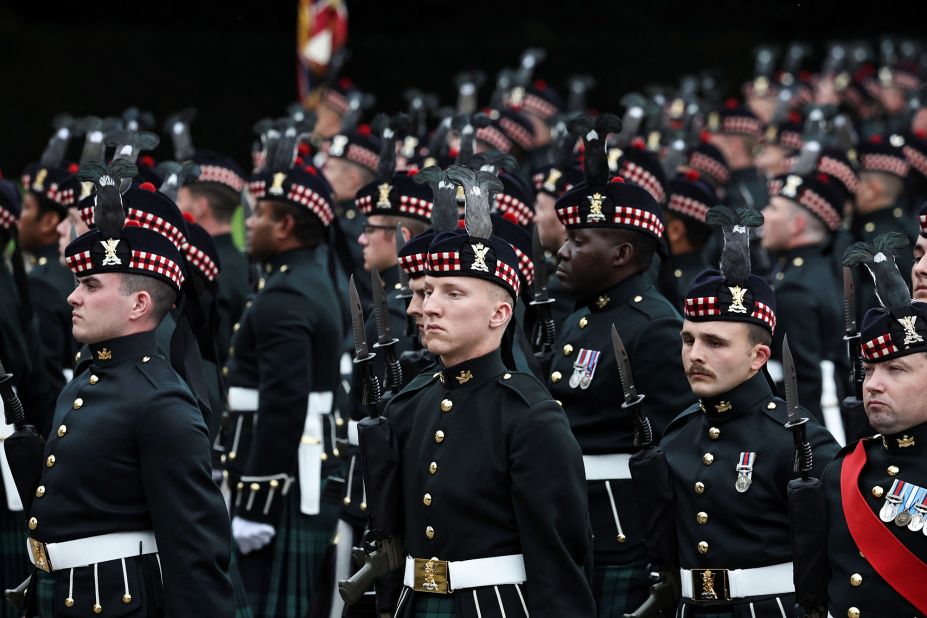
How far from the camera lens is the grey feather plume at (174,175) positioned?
22.0ft

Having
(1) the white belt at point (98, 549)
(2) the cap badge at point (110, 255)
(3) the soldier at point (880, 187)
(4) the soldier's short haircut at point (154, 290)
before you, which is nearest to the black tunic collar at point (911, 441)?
A: (1) the white belt at point (98, 549)

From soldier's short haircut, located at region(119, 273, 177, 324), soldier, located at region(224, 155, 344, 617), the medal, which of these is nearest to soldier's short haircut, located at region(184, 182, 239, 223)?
soldier, located at region(224, 155, 344, 617)

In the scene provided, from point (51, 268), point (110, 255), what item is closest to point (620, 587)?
point (110, 255)

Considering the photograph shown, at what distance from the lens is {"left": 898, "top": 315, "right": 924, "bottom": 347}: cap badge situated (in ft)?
15.4

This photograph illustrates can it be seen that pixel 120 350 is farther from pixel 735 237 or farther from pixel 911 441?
pixel 911 441

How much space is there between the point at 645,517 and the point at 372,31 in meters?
15.2

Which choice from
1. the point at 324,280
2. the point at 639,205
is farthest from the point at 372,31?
the point at 639,205

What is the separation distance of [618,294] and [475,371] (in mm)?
1340

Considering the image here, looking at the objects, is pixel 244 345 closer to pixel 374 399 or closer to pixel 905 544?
pixel 374 399

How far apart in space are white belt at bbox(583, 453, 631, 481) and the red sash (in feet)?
4.07

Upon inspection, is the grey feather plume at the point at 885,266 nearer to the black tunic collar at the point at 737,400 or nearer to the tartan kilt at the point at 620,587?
the black tunic collar at the point at 737,400

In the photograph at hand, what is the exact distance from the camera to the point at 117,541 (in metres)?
4.98

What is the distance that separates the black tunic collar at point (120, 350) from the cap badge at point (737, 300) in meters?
1.87

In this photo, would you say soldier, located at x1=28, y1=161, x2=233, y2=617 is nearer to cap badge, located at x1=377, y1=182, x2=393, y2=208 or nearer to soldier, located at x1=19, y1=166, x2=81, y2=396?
cap badge, located at x1=377, y1=182, x2=393, y2=208
